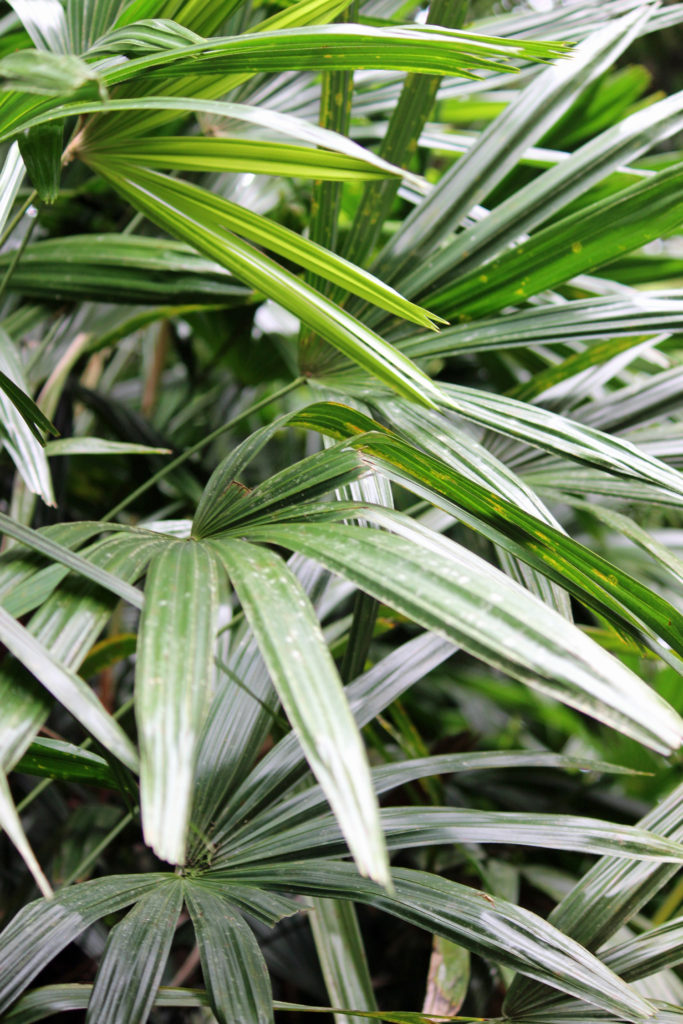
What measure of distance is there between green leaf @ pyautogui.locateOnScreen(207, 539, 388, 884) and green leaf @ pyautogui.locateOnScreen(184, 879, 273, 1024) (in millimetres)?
214

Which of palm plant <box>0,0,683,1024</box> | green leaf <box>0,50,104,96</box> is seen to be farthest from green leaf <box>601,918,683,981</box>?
green leaf <box>0,50,104,96</box>

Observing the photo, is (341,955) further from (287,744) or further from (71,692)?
(71,692)

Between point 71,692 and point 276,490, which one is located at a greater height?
point 276,490

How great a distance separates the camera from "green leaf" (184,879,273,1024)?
0.42m

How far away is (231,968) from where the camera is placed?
0.43m

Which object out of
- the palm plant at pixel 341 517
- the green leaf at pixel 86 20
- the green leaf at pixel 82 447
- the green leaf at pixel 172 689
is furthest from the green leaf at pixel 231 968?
the green leaf at pixel 86 20

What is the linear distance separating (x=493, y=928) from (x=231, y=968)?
0.15m

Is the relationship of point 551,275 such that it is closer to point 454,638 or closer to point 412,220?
point 412,220

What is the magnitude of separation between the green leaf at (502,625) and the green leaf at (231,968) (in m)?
0.25

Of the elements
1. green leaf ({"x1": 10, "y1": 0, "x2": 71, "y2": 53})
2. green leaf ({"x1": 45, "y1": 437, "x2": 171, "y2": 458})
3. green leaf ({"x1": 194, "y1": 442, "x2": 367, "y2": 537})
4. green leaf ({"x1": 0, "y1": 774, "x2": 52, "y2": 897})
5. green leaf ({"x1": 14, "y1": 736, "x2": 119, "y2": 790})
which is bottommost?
green leaf ({"x1": 0, "y1": 774, "x2": 52, "y2": 897})

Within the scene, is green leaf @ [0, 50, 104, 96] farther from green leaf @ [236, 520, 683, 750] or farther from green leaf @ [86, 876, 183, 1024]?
green leaf @ [86, 876, 183, 1024]

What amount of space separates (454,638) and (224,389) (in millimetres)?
845

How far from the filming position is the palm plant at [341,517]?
319mm

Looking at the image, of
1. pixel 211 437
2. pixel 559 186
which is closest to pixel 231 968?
pixel 211 437
